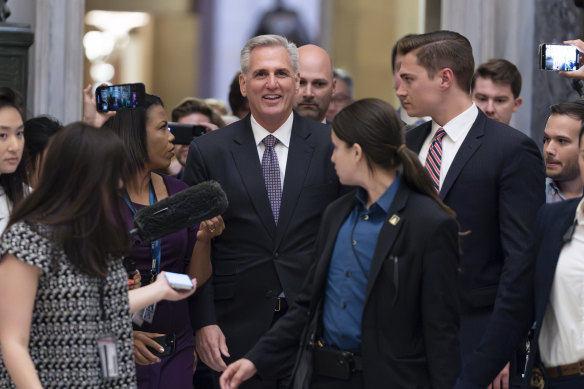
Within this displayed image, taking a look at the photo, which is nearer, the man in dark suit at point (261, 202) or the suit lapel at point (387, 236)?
the suit lapel at point (387, 236)

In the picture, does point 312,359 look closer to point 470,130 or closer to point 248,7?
point 470,130

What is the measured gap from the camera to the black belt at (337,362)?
3.72 m

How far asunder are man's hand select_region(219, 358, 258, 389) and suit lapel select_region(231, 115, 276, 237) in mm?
1034

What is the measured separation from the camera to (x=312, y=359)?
3.83 meters

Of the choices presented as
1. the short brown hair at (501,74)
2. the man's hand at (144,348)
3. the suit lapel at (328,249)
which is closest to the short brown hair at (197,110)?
the short brown hair at (501,74)

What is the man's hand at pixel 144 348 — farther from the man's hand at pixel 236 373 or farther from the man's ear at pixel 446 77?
the man's ear at pixel 446 77

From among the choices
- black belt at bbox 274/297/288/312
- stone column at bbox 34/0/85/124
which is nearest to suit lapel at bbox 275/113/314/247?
black belt at bbox 274/297/288/312

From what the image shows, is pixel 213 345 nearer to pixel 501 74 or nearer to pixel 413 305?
pixel 413 305

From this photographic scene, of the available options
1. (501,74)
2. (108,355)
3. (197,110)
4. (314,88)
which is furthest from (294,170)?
(197,110)

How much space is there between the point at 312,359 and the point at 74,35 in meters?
4.50

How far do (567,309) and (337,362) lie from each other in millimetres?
813

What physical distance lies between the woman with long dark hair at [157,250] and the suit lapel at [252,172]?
0.91 ft

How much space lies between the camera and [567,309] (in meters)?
3.69

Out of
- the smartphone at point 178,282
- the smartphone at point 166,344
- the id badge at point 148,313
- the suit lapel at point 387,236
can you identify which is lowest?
the smartphone at point 166,344
